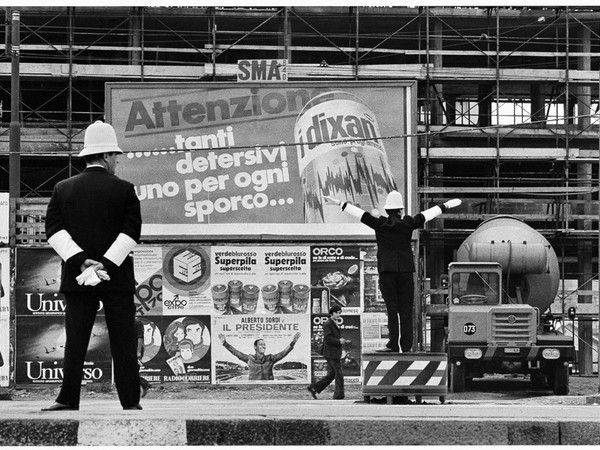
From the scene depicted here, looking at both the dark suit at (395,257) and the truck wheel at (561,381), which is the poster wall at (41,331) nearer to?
the truck wheel at (561,381)

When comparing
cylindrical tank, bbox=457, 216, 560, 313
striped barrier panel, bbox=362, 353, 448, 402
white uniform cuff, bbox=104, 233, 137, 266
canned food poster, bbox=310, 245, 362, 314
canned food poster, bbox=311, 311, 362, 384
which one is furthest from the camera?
cylindrical tank, bbox=457, 216, 560, 313

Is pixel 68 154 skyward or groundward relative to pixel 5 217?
skyward

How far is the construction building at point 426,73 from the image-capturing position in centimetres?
4059

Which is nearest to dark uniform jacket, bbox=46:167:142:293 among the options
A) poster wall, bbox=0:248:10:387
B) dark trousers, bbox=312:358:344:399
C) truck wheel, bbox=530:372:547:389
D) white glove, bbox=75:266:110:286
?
white glove, bbox=75:266:110:286

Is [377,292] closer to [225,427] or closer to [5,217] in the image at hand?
[5,217]

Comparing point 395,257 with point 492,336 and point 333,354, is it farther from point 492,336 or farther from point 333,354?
point 492,336

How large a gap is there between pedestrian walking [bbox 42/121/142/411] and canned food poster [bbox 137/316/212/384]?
1780 centimetres

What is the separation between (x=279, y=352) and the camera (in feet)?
86.5

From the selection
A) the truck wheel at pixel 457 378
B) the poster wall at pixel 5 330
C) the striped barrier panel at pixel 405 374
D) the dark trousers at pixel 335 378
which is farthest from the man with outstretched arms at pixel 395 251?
the poster wall at pixel 5 330

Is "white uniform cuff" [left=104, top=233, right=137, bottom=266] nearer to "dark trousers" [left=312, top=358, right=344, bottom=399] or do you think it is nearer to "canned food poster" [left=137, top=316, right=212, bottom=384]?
"dark trousers" [left=312, top=358, right=344, bottom=399]

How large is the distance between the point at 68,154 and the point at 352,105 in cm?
1477

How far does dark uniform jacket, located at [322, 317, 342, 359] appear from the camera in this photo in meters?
23.8

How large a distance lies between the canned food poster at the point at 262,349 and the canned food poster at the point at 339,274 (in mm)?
782

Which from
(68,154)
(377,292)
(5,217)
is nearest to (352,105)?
(377,292)
